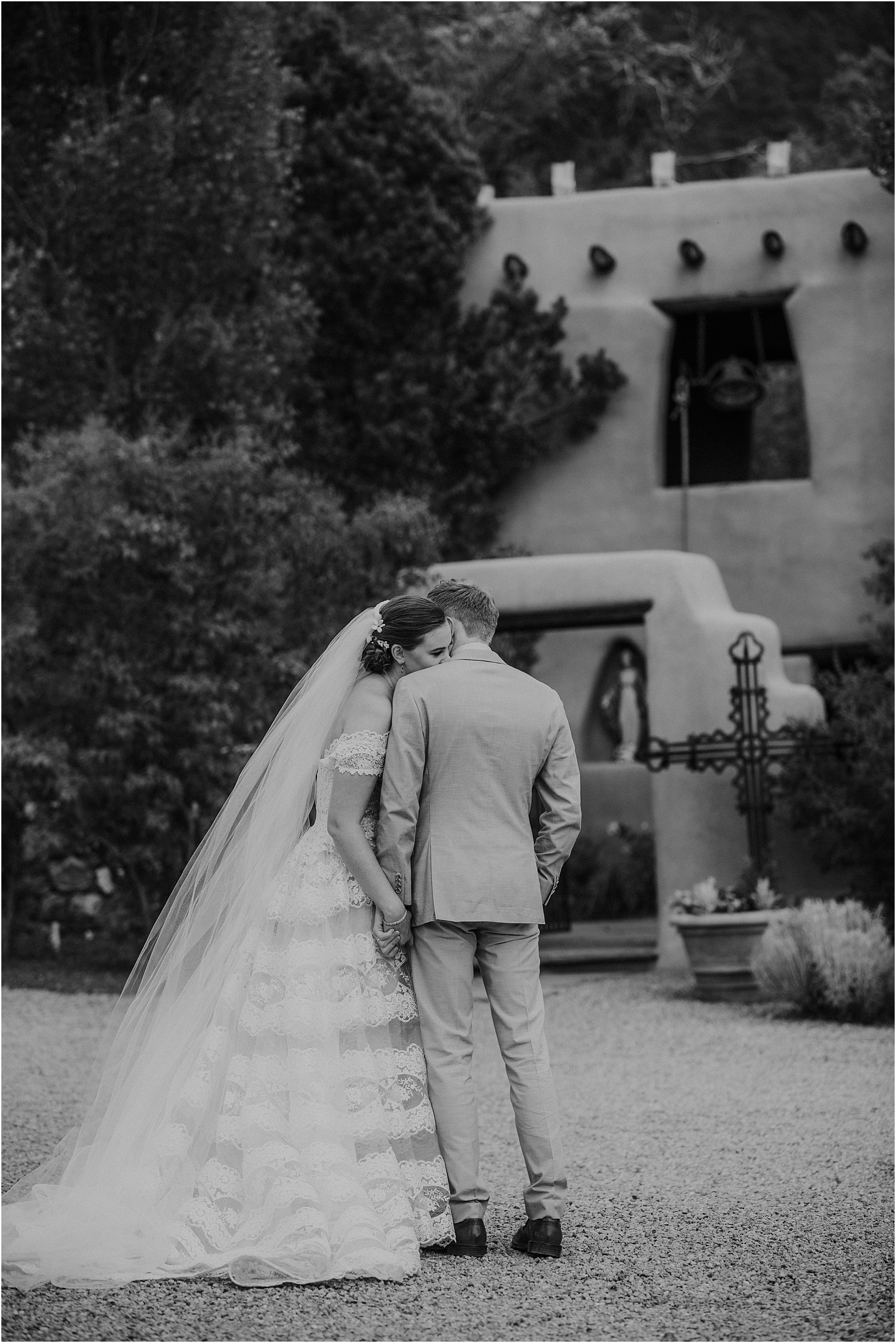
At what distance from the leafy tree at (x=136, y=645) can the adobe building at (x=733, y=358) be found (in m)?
5.07

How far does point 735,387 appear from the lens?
14945 millimetres

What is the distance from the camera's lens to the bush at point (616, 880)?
1817 cm

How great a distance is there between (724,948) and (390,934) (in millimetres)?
6668

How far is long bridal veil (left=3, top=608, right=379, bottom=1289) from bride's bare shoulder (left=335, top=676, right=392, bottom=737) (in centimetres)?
12

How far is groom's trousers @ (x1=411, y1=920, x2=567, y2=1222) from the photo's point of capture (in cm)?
450

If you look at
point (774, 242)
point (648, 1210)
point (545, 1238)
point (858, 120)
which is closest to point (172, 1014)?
point (545, 1238)

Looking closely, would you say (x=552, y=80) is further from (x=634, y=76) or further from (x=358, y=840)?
(x=358, y=840)

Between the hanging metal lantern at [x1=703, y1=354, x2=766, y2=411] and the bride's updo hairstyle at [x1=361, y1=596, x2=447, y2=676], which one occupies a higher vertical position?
the hanging metal lantern at [x1=703, y1=354, x2=766, y2=411]

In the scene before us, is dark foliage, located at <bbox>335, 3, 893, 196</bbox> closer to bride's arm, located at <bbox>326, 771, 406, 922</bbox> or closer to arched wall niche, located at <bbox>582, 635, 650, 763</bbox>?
arched wall niche, located at <bbox>582, 635, 650, 763</bbox>

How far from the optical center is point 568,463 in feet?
57.5

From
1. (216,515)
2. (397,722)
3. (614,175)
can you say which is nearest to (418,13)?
(614,175)

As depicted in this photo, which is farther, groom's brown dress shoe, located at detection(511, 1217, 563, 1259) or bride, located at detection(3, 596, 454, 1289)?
groom's brown dress shoe, located at detection(511, 1217, 563, 1259)

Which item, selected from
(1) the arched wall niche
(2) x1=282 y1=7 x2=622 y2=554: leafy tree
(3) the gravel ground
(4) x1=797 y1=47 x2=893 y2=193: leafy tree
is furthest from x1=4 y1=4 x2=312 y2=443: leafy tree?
(3) the gravel ground

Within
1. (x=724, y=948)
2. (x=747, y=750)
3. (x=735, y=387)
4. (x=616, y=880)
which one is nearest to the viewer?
(x=724, y=948)
